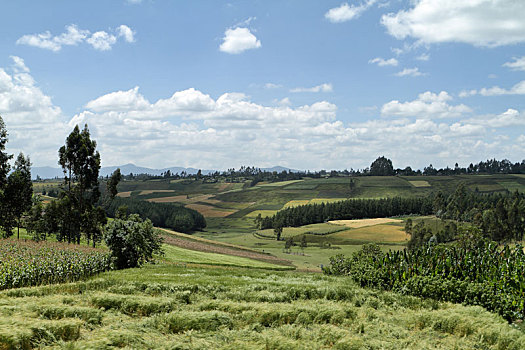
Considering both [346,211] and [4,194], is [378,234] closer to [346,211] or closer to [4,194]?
[346,211]

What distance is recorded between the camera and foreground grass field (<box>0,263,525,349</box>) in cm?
703

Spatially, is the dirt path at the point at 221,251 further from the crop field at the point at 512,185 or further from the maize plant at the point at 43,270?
the crop field at the point at 512,185

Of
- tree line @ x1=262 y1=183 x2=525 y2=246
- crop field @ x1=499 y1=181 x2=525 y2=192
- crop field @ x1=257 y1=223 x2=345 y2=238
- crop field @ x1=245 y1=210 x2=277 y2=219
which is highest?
crop field @ x1=499 y1=181 x2=525 y2=192

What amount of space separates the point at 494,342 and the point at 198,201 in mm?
181335

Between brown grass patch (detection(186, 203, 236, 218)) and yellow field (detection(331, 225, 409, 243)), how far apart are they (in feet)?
219

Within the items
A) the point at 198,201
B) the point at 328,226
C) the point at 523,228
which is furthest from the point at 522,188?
the point at 198,201

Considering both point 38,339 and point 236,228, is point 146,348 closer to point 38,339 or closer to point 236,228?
point 38,339

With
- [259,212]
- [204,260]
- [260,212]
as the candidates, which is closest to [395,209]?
[260,212]

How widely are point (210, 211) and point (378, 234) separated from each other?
278 ft

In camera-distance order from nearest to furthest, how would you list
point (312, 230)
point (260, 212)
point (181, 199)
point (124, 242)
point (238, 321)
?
1. point (238, 321)
2. point (124, 242)
3. point (312, 230)
4. point (260, 212)
5. point (181, 199)

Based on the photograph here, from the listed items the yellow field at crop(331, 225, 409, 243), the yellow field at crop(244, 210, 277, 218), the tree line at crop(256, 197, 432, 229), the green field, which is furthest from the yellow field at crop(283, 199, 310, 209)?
the yellow field at crop(331, 225, 409, 243)

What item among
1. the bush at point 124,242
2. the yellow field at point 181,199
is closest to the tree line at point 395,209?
the yellow field at point 181,199

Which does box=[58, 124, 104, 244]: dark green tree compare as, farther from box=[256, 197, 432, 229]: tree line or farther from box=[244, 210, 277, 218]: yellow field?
box=[244, 210, 277, 218]: yellow field

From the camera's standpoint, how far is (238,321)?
27.6ft
